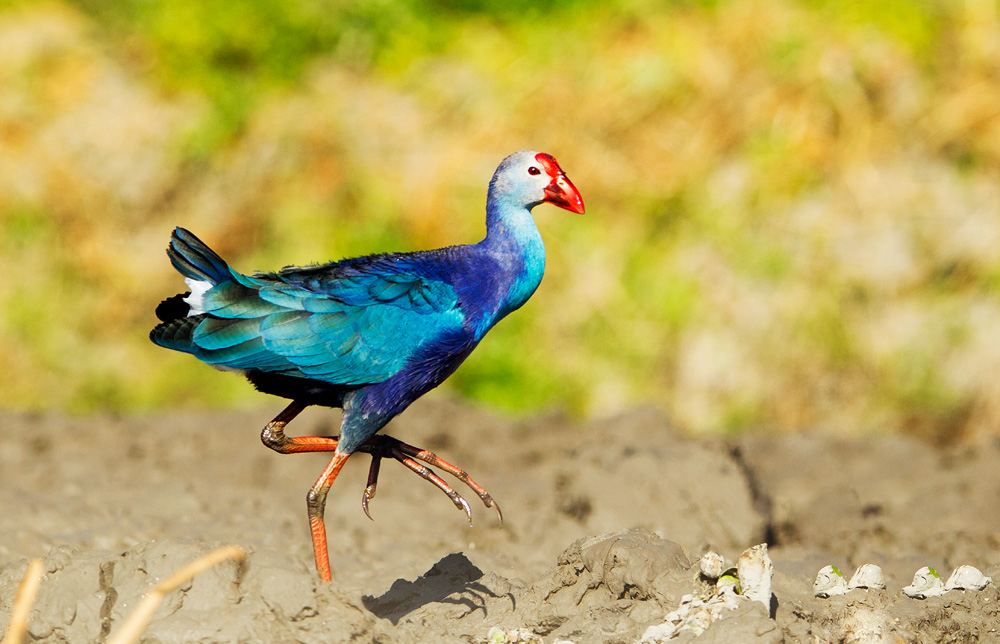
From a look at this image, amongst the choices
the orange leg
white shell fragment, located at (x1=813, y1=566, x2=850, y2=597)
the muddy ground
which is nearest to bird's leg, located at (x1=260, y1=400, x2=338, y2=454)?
the orange leg

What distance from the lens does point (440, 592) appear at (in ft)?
12.7

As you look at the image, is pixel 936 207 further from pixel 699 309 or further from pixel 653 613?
pixel 653 613

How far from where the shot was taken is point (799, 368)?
7680 millimetres

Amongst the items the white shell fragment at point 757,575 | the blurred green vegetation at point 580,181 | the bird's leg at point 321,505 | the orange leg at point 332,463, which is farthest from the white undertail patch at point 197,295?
the blurred green vegetation at point 580,181

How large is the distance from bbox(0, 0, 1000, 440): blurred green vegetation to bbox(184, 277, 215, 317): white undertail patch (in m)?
4.15

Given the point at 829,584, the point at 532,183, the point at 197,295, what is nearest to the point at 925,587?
the point at 829,584

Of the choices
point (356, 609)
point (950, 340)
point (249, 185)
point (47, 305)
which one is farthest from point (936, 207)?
point (47, 305)

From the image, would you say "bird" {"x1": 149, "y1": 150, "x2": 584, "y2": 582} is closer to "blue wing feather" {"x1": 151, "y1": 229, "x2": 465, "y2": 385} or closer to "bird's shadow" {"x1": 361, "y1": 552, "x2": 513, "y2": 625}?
"blue wing feather" {"x1": 151, "y1": 229, "x2": 465, "y2": 385}

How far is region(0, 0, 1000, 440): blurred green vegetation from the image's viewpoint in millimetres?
7680

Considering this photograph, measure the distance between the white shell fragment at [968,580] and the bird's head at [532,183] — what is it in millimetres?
1795

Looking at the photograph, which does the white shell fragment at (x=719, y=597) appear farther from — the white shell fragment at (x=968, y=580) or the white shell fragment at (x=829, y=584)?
the white shell fragment at (x=968, y=580)

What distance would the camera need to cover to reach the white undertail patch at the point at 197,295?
3916 mm

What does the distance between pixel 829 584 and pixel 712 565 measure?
56 cm

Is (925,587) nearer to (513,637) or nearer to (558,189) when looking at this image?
(513,637)
